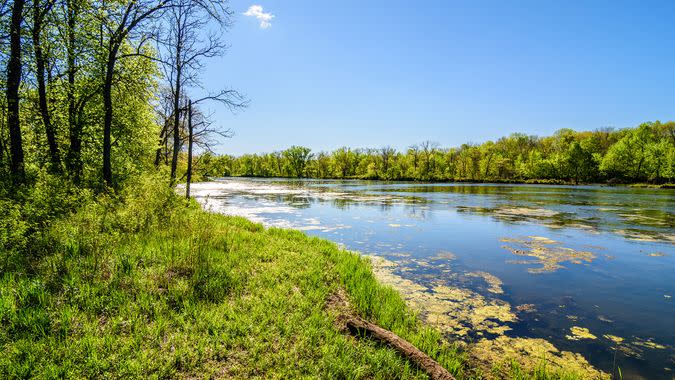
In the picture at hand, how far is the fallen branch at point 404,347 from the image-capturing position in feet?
14.9

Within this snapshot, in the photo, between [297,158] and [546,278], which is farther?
[297,158]

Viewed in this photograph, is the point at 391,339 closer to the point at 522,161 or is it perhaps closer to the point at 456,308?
the point at 456,308

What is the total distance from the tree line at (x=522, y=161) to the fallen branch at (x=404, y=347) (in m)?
54.5

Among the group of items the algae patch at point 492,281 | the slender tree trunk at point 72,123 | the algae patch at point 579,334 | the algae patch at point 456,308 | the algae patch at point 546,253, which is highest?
the slender tree trunk at point 72,123

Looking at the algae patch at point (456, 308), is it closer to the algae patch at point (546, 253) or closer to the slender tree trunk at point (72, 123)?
the algae patch at point (546, 253)

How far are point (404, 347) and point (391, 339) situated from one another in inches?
10.8

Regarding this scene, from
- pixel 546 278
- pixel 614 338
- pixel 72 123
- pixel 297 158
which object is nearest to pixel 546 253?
pixel 546 278

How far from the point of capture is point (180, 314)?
535 cm

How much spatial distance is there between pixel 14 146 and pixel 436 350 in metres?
13.2

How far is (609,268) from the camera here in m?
10.8

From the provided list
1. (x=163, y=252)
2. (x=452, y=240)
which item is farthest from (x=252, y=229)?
(x=452, y=240)

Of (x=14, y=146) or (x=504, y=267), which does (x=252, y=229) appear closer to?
(x=14, y=146)

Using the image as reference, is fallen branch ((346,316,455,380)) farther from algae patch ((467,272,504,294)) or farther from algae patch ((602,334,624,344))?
algae patch ((467,272,504,294))

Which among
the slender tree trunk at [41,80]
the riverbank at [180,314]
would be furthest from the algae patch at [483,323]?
the slender tree trunk at [41,80]
